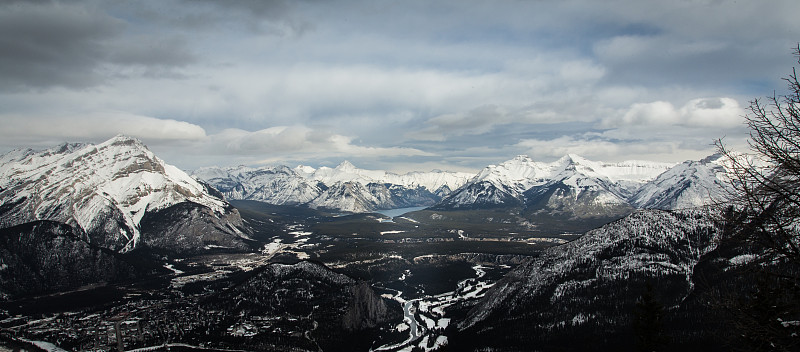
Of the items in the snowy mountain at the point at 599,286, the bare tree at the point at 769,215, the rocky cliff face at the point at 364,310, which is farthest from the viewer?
the rocky cliff face at the point at 364,310

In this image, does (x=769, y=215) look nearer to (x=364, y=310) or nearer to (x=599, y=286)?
(x=599, y=286)

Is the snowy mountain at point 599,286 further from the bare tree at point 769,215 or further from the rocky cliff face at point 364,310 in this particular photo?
the bare tree at point 769,215

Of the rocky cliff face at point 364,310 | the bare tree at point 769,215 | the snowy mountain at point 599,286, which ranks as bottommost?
the rocky cliff face at point 364,310

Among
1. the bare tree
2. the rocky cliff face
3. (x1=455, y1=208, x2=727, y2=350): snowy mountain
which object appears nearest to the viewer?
the bare tree

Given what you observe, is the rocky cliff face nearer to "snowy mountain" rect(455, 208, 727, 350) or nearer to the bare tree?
"snowy mountain" rect(455, 208, 727, 350)

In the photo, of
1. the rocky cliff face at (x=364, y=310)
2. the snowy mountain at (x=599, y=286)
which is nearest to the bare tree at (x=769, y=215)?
the snowy mountain at (x=599, y=286)

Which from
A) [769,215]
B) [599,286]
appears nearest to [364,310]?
[599,286]

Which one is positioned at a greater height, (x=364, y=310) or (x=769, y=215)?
(x=769, y=215)

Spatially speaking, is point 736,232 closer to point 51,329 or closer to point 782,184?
point 782,184

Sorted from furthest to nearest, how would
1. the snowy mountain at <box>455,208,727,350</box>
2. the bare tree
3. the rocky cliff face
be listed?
the rocky cliff face
the snowy mountain at <box>455,208,727,350</box>
the bare tree

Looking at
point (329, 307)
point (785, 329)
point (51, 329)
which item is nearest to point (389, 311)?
point (329, 307)

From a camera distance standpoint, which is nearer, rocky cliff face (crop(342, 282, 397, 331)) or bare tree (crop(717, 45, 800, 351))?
bare tree (crop(717, 45, 800, 351))

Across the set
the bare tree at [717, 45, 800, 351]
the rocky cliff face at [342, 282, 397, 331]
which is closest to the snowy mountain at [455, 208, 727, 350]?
the rocky cliff face at [342, 282, 397, 331]
